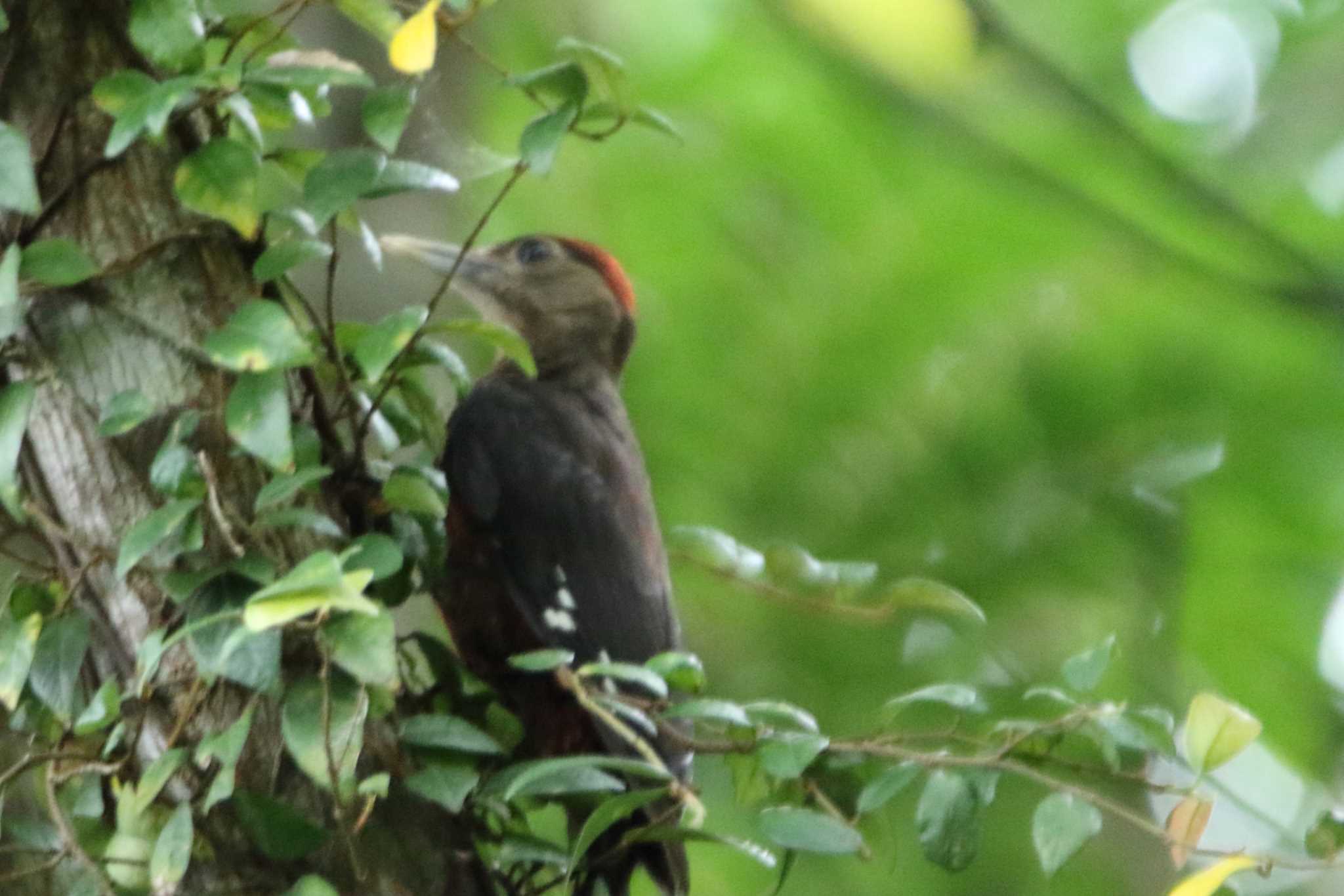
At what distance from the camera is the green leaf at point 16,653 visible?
51.3 inches

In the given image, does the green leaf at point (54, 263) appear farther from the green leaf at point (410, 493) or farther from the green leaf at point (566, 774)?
the green leaf at point (566, 774)

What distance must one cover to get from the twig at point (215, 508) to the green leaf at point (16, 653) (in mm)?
181

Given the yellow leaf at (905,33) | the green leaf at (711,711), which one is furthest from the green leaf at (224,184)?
the yellow leaf at (905,33)

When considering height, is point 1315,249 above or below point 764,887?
above

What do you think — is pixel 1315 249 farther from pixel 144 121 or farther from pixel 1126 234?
pixel 144 121

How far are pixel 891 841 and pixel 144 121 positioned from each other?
1.03 m

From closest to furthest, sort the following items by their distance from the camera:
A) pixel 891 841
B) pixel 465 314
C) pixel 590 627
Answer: pixel 891 841 → pixel 590 627 → pixel 465 314

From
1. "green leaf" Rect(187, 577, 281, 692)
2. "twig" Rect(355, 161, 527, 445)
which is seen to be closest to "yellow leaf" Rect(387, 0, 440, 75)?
"twig" Rect(355, 161, 527, 445)

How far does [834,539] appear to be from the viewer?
2379 millimetres

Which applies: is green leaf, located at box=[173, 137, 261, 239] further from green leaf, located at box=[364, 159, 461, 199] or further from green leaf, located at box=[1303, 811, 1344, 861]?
green leaf, located at box=[1303, 811, 1344, 861]

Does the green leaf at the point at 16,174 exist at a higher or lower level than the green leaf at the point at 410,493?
higher

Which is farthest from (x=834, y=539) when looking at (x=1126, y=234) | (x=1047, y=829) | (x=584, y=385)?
(x=1047, y=829)

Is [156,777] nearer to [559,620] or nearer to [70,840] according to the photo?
[70,840]

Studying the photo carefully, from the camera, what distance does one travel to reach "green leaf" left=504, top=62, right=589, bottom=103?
1.32 metres
